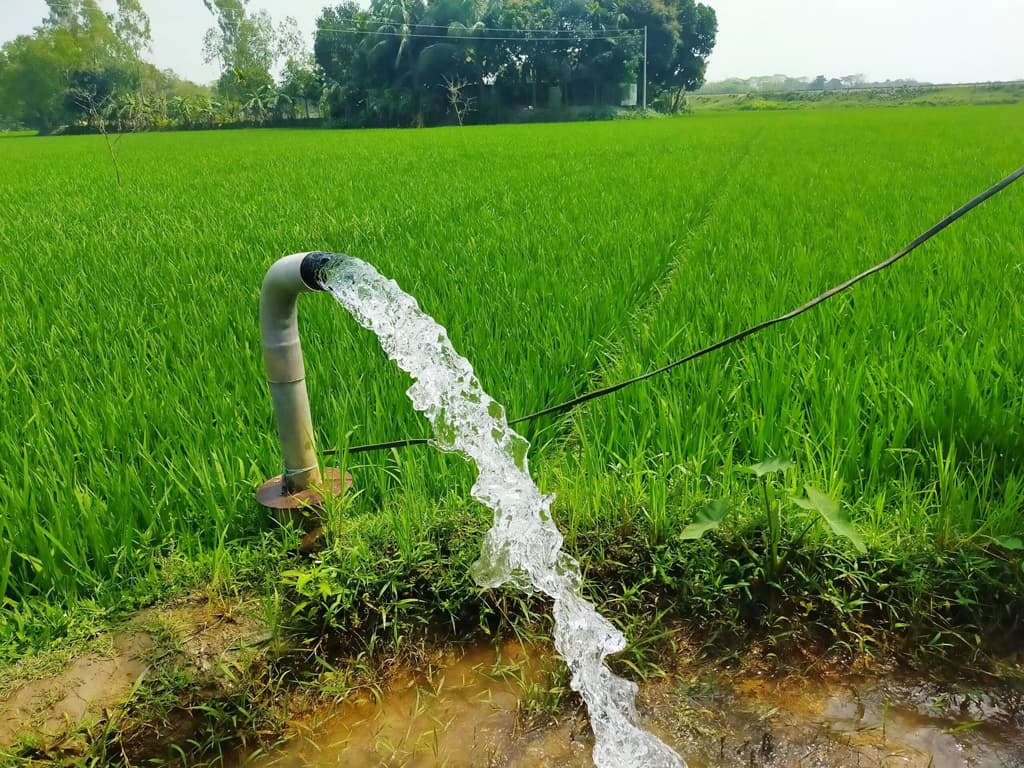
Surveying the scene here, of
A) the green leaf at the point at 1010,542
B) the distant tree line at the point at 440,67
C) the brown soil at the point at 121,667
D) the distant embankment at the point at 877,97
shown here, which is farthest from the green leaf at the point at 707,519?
the distant embankment at the point at 877,97

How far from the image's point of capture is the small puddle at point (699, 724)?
1146mm

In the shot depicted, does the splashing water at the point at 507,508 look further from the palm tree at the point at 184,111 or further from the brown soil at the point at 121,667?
the palm tree at the point at 184,111

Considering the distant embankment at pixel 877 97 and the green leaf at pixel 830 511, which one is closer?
the green leaf at pixel 830 511

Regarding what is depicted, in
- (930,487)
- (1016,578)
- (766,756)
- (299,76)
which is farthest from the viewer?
(299,76)

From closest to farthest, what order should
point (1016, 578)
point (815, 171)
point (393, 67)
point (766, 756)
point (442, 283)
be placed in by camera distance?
1. point (766, 756)
2. point (1016, 578)
3. point (442, 283)
4. point (815, 171)
5. point (393, 67)

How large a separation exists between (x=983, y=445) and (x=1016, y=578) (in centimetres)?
47

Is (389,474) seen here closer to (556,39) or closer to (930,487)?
(930,487)

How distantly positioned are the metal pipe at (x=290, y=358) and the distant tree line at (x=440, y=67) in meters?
39.4

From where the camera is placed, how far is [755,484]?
5.49 ft

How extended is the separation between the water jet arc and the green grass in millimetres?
124

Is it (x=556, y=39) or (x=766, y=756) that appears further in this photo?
(x=556, y=39)

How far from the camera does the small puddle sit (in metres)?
1.15

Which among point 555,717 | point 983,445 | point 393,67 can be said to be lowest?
point 555,717

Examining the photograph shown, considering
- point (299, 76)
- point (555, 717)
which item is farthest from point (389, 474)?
point (299, 76)
